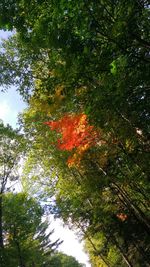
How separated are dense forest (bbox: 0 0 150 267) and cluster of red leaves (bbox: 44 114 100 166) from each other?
0.05 m

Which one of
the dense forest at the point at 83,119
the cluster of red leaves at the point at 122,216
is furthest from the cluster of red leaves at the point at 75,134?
the cluster of red leaves at the point at 122,216

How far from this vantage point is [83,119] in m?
14.2

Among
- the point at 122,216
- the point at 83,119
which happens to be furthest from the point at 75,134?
the point at 122,216

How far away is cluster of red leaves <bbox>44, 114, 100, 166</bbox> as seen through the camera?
14.4 meters

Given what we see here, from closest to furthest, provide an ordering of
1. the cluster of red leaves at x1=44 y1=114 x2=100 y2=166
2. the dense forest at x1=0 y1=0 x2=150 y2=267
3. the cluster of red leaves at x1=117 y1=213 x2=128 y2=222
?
1. the dense forest at x1=0 y1=0 x2=150 y2=267
2. the cluster of red leaves at x1=44 y1=114 x2=100 y2=166
3. the cluster of red leaves at x1=117 y1=213 x2=128 y2=222

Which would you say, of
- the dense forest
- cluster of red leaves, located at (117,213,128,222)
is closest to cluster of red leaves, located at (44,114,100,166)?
the dense forest

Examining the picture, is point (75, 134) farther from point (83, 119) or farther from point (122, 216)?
point (122, 216)

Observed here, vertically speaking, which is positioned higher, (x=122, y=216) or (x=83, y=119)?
(x=83, y=119)

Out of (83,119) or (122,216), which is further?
(122,216)

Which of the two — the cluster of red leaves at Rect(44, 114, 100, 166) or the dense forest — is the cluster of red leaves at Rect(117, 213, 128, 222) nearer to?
the dense forest

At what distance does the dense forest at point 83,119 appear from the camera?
21.5 feet

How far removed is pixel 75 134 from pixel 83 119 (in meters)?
1.19

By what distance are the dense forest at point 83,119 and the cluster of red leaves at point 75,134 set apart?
2.0 inches

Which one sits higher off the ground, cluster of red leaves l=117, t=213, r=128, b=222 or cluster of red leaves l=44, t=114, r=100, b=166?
cluster of red leaves l=44, t=114, r=100, b=166
